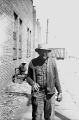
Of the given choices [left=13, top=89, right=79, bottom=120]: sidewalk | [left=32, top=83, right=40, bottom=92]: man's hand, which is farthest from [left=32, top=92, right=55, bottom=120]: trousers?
[left=13, top=89, right=79, bottom=120]: sidewalk

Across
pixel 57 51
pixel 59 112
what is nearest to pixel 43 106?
pixel 59 112

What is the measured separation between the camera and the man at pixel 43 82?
16.2 ft

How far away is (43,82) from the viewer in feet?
16.2

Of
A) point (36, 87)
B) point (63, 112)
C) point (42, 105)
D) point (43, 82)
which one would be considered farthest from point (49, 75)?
point (63, 112)

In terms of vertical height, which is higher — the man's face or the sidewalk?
the man's face

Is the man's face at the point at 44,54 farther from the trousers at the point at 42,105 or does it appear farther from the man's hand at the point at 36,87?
the trousers at the point at 42,105

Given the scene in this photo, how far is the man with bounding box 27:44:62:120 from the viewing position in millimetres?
4926

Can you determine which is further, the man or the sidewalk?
the sidewalk

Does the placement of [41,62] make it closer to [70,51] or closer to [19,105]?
[19,105]

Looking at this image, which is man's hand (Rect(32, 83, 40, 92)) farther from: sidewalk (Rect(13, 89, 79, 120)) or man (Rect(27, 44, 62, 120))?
sidewalk (Rect(13, 89, 79, 120))

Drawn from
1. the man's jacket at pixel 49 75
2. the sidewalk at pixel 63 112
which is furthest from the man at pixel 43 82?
the sidewalk at pixel 63 112

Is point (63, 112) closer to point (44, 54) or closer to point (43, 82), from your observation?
point (43, 82)

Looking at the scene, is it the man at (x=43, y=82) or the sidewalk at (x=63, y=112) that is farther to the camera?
the sidewalk at (x=63, y=112)

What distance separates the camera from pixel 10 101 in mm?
9695
